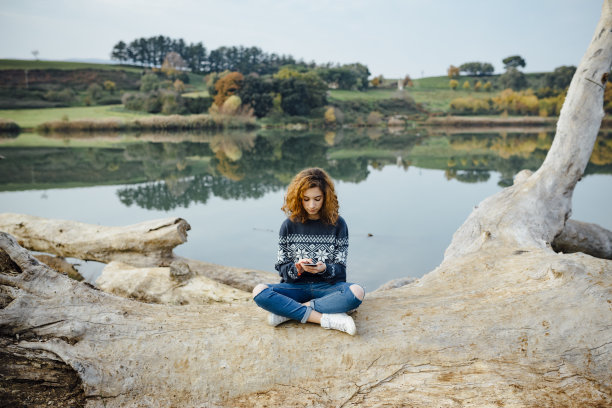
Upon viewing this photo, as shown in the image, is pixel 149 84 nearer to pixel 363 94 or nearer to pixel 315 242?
pixel 363 94

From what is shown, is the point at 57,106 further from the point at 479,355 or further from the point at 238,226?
the point at 479,355

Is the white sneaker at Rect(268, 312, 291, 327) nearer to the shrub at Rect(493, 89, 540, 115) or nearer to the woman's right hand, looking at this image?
the woman's right hand

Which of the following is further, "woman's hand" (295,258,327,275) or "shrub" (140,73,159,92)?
"shrub" (140,73,159,92)

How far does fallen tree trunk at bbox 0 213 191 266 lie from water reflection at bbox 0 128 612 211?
13.5ft

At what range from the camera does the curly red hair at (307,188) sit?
3.09 metres

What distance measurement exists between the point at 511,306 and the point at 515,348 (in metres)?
0.34

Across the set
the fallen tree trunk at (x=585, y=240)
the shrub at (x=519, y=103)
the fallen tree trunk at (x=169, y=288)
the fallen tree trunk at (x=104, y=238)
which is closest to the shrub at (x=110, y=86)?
the shrub at (x=519, y=103)

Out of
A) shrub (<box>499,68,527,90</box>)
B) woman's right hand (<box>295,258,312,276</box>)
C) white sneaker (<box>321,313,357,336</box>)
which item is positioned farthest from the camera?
shrub (<box>499,68,527,90</box>)

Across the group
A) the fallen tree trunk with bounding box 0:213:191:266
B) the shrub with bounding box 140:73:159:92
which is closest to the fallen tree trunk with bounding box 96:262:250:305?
the fallen tree trunk with bounding box 0:213:191:266

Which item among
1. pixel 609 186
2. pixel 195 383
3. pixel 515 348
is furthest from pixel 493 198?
pixel 609 186

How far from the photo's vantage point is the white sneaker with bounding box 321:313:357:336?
2658 mm

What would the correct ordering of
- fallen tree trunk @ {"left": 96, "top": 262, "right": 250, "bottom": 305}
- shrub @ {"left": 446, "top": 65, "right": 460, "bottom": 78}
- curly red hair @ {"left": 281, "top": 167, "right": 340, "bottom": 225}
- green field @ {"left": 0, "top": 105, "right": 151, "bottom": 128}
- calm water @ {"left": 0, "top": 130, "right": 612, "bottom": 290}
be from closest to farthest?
1. curly red hair @ {"left": 281, "top": 167, "right": 340, "bottom": 225}
2. fallen tree trunk @ {"left": 96, "top": 262, "right": 250, "bottom": 305}
3. calm water @ {"left": 0, "top": 130, "right": 612, "bottom": 290}
4. green field @ {"left": 0, "top": 105, "right": 151, "bottom": 128}
5. shrub @ {"left": 446, "top": 65, "right": 460, "bottom": 78}

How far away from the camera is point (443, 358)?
2.63m

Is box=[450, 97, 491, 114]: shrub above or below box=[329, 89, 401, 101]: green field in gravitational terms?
below
